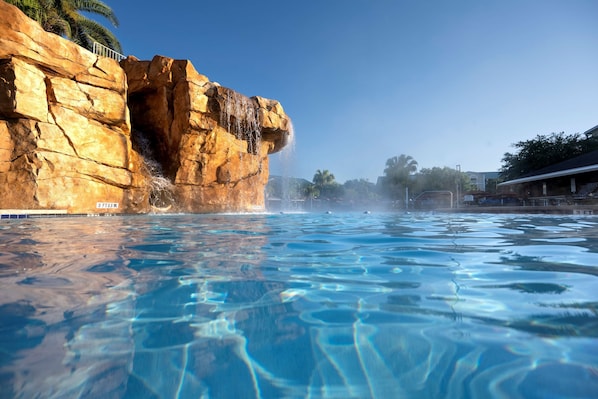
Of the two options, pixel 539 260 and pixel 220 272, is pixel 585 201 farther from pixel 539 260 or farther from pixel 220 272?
pixel 220 272

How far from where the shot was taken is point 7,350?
1.14 meters

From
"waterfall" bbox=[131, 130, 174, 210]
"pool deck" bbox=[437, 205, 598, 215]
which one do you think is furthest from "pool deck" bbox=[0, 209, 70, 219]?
"pool deck" bbox=[437, 205, 598, 215]

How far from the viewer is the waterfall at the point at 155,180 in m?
13.3

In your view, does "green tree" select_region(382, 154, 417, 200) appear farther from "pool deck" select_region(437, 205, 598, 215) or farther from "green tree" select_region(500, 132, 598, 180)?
"pool deck" select_region(437, 205, 598, 215)

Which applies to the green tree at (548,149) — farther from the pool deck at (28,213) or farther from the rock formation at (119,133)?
the pool deck at (28,213)

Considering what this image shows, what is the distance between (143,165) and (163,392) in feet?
44.9

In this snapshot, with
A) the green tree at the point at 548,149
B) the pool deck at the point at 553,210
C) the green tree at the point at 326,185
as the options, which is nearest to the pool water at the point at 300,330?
the pool deck at the point at 553,210

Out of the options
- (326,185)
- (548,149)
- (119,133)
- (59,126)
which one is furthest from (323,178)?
(59,126)

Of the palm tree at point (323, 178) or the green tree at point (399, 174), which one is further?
the palm tree at point (323, 178)

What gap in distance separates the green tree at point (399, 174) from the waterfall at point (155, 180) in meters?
29.2

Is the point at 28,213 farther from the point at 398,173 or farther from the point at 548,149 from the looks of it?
the point at 398,173

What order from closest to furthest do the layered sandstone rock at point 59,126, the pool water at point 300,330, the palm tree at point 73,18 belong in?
the pool water at point 300,330
the layered sandstone rock at point 59,126
the palm tree at point 73,18

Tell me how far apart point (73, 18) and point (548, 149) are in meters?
30.2

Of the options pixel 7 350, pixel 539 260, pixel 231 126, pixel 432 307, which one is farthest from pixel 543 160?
pixel 7 350
